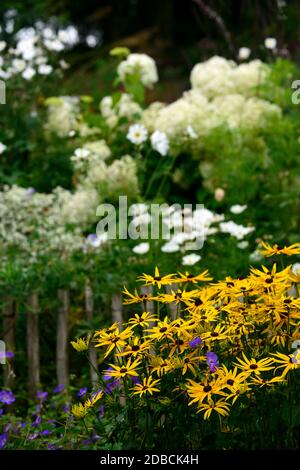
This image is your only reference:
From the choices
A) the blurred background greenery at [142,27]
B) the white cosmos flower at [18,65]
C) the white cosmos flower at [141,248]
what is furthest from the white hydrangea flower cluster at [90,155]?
the blurred background greenery at [142,27]

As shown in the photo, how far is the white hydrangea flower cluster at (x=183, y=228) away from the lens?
4410 millimetres

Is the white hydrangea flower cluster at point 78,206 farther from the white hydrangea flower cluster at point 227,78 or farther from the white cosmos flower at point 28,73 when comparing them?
the white hydrangea flower cluster at point 227,78

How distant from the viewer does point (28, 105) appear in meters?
6.36

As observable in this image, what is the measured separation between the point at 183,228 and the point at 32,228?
856 millimetres

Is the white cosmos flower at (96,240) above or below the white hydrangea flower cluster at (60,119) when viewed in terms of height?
below

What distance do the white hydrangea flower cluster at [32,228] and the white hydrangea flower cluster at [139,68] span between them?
1.70 meters

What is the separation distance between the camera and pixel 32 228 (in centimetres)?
468

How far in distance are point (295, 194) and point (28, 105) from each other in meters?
2.36

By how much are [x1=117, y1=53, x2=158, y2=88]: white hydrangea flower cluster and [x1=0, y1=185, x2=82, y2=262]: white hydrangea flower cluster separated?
5.58 feet

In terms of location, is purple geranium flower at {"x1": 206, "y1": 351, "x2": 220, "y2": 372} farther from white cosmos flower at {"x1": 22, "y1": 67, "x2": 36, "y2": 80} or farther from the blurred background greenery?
the blurred background greenery

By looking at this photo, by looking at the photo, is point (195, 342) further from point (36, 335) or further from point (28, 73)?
point (28, 73)
